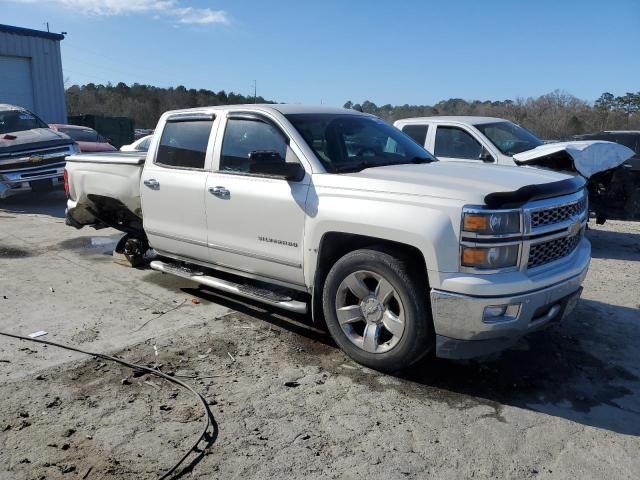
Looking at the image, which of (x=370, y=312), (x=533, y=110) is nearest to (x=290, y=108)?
(x=370, y=312)

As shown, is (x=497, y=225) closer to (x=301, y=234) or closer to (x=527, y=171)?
(x=527, y=171)

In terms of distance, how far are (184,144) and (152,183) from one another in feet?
1.85

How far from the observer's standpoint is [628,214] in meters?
8.52

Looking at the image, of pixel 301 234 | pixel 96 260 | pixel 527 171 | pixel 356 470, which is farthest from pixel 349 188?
pixel 96 260

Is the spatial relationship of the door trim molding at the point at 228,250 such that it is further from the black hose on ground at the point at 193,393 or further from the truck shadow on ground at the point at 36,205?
the truck shadow on ground at the point at 36,205

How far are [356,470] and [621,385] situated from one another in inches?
88.4

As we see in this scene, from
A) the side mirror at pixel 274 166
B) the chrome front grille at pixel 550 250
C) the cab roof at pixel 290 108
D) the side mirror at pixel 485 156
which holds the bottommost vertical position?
the chrome front grille at pixel 550 250

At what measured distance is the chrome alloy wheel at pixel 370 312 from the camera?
3889 mm

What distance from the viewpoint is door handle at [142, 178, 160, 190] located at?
5584 millimetres

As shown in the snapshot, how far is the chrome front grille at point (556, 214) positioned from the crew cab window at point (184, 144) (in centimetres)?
305

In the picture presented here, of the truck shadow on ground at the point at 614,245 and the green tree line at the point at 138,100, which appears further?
the green tree line at the point at 138,100

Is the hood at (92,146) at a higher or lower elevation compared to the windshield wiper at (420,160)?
lower

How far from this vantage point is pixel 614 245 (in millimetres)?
8898

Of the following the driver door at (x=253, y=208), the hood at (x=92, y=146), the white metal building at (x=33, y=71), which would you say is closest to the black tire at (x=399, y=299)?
the driver door at (x=253, y=208)
